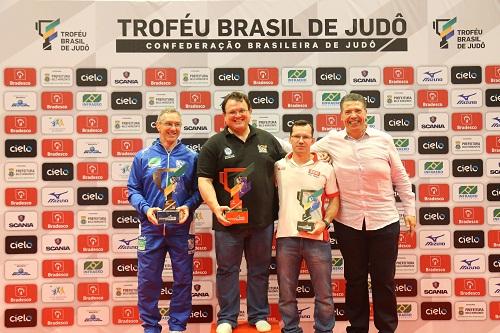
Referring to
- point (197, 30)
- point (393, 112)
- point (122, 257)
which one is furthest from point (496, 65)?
point (122, 257)

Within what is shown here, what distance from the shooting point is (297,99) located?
3877 millimetres

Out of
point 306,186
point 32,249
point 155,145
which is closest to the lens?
point 306,186

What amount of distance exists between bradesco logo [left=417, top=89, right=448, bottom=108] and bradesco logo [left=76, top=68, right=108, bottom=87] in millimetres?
2759

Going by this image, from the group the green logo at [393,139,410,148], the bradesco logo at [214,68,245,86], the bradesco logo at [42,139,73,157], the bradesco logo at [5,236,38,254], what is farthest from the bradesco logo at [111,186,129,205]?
the green logo at [393,139,410,148]

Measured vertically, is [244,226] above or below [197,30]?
below

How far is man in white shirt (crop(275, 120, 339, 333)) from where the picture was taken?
308 cm

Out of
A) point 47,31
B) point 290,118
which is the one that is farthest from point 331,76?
point 47,31

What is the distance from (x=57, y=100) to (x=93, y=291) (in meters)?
1.69

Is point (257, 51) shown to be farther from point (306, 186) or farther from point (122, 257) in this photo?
point (122, 257)

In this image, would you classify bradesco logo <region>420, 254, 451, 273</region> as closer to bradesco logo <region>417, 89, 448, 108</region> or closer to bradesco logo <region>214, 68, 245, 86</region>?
bradesco logo <region>417, 89, 448, 108</region>

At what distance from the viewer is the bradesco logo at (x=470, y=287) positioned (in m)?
3.89

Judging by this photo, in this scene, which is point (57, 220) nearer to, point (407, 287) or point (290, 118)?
point (290, 118)

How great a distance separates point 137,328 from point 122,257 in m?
0.64

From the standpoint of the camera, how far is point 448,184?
388 cm
